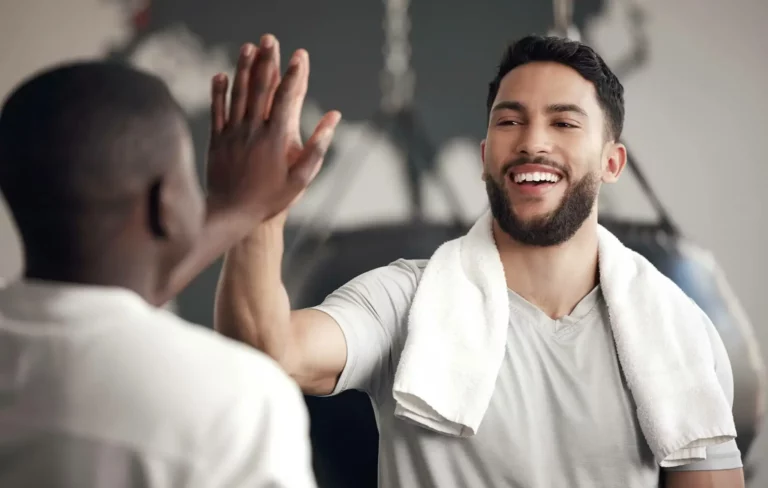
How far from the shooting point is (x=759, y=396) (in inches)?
66.3

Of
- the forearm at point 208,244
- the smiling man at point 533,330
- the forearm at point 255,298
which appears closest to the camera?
the forearm at point 208,244

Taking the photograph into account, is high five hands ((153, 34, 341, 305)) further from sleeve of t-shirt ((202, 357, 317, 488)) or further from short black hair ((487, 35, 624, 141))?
short black hair ((487, 35, 624, 141))

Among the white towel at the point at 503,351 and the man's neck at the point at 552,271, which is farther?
the man's neck at the point at 552,271

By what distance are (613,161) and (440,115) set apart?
1.24ft

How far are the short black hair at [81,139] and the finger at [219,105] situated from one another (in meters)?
0.15

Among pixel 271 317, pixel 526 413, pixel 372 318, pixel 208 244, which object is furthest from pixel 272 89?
pixel 526 413

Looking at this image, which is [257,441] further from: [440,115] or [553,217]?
[440,115]

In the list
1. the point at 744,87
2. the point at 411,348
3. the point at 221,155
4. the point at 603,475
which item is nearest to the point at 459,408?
the point at 411,348

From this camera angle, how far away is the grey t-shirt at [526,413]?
4.07 feet

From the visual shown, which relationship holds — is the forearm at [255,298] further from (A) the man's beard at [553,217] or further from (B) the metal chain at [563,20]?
(B) the metal chain at [563,20]

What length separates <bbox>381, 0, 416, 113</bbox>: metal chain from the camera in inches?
63.8

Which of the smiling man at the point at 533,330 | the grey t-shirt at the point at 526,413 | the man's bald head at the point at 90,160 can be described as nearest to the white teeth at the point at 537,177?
the smiling man at the point at 533,330

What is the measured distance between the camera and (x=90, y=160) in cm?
54

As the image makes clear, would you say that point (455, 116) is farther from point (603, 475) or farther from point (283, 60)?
point (603, 475)
